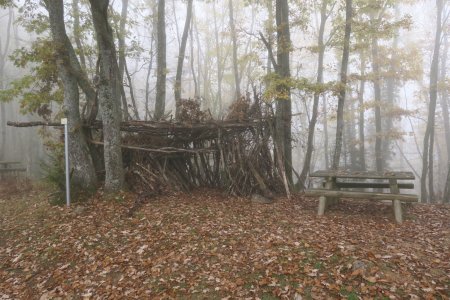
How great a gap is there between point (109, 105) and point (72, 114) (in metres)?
1.16

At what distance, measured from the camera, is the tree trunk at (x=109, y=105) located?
7000 millimetres

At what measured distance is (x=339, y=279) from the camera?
4.01 meters

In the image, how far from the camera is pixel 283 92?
8.52m

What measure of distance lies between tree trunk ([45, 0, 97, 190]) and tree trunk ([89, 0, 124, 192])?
68 cm

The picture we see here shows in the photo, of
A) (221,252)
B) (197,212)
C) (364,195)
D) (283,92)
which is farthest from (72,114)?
(364,195)

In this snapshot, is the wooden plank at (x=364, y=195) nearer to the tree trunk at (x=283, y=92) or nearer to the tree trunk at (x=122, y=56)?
the tree trunk at (x=283, y=92)

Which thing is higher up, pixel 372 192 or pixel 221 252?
pixel 372 192

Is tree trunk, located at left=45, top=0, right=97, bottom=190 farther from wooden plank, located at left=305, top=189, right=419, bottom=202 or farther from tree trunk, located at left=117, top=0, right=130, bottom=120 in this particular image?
wooden plank, located at left=305, top=189, right=419, bottom=202

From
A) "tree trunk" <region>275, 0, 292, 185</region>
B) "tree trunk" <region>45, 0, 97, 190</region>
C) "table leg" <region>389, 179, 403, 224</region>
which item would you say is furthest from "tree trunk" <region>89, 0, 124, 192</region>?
"table leg" <region>389, 179, 403, 224</region>

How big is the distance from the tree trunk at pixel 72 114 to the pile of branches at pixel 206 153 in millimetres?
1097

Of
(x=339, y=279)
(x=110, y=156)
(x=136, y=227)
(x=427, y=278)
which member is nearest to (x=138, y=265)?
(x=136, y=227)

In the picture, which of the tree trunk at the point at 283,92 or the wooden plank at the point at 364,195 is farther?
the tree trunk at the point at 283,92

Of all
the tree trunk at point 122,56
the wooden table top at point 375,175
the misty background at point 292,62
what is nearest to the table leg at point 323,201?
the wooden table top at point 375,175

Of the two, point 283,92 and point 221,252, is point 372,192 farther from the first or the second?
point 283,92
